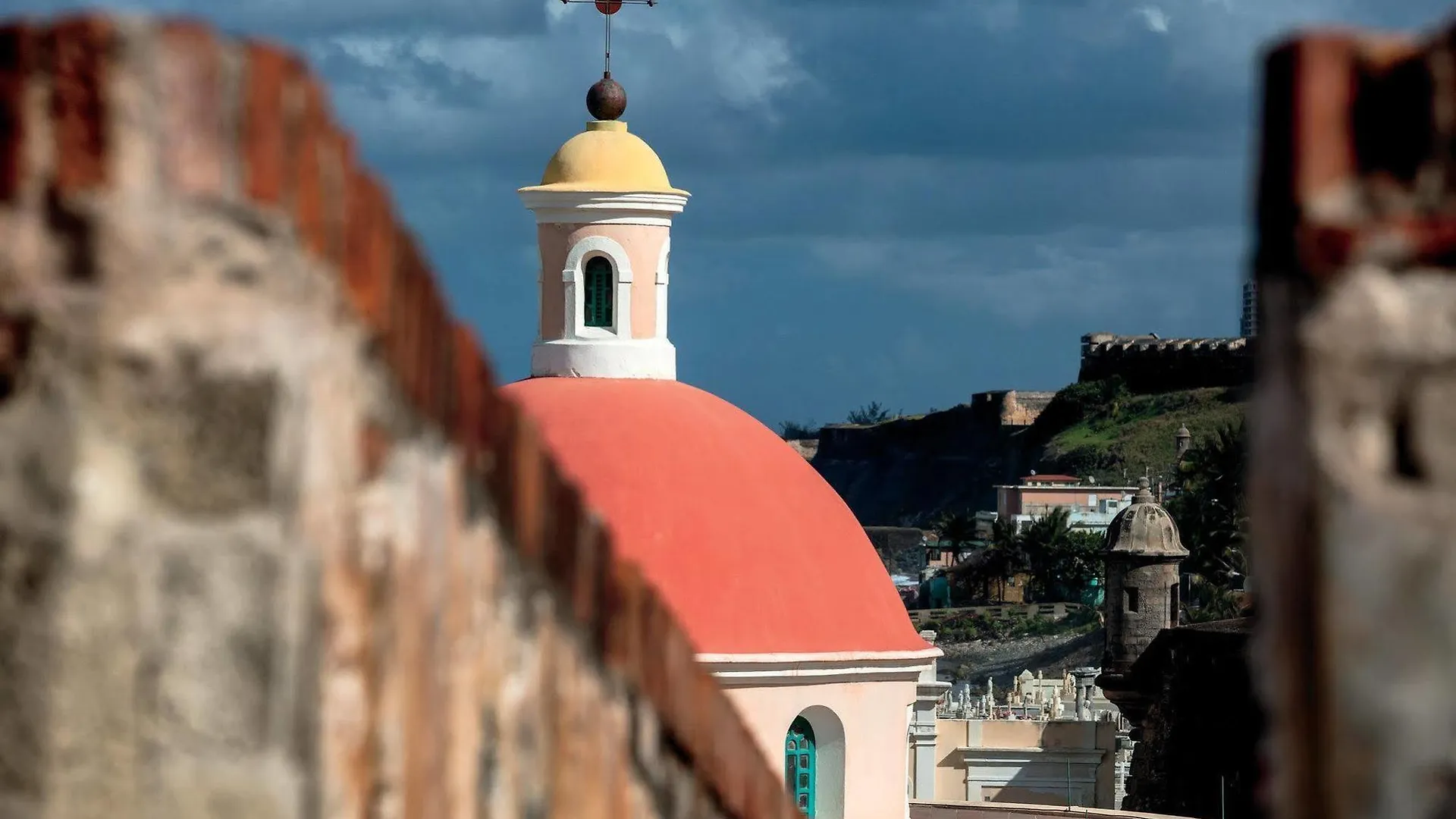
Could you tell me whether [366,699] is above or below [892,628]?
below

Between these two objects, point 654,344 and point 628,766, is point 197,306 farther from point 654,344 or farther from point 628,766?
point 654,344

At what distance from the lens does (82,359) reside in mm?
2225

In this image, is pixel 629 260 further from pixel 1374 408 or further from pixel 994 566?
pixel 994 566

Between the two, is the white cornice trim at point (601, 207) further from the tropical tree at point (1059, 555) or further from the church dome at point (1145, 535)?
the tropical tree at point (1059, 555)

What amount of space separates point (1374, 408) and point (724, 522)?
1280cm

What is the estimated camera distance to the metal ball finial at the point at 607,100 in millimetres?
17828

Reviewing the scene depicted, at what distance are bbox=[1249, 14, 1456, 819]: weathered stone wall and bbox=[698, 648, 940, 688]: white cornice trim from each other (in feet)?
39.9

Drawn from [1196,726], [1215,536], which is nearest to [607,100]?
[1196,726]

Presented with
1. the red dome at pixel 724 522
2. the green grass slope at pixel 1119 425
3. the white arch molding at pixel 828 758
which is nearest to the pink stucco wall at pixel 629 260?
the red dome at pixel 724 522

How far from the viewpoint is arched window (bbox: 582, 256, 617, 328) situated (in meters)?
17.5

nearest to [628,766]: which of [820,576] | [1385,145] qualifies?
[1385,145]

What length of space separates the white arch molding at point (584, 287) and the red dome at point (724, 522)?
3.43 feet

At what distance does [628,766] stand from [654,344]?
14165 mm

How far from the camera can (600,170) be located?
1734cm
